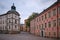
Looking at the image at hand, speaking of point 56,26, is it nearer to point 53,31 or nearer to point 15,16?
point 53,31

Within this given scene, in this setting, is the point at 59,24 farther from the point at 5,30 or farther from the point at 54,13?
the point at 5,30

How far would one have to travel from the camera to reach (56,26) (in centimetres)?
3291

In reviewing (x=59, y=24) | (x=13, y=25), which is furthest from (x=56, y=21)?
(x=13, y=25)

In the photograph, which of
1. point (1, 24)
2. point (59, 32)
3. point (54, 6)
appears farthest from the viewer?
point (1, 24)

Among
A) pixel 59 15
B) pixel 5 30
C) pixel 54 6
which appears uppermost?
pixel 54 6

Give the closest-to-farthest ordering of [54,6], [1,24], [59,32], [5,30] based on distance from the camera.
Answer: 1. [59,32]
2. [54,6]
3. [5,30]
4. [1,24]

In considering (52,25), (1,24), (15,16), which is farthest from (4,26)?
(52,25)

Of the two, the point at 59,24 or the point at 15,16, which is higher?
the point at 15,16

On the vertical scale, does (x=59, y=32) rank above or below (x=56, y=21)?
below

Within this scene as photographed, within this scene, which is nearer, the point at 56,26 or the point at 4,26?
the point at 56,26

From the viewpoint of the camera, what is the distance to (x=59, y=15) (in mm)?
32531

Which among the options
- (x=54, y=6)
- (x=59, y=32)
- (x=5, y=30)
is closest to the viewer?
(x=59, y=32)

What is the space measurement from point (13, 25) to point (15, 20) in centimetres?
355

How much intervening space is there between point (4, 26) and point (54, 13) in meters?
48.2
